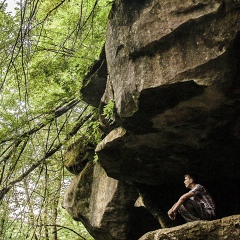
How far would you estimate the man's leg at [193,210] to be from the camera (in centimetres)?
547

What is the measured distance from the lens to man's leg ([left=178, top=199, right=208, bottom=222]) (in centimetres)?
547

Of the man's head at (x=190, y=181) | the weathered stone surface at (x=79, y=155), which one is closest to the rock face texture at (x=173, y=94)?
the man's head at (x=190, y=181)

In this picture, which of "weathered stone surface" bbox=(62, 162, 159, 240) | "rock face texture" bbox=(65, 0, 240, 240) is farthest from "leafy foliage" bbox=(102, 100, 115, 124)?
"weathered stone surface" bbox=(62, 162, 159, 240)

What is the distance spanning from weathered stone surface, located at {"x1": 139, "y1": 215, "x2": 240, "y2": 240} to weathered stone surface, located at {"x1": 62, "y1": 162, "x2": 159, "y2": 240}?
3.33m

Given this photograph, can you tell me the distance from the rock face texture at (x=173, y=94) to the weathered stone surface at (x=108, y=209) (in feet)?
2.25

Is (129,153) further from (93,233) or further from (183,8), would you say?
(93,233)

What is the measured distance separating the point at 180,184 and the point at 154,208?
0.80m

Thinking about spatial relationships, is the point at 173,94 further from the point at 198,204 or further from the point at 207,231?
the point at 198,204

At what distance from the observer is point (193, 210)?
5551 mm

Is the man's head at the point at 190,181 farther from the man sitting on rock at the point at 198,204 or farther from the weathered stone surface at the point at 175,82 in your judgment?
the weathered stone surface at the point at 175,82

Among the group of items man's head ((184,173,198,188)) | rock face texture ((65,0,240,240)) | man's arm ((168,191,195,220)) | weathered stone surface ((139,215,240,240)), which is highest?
rock face texture ((65,0,240,240))

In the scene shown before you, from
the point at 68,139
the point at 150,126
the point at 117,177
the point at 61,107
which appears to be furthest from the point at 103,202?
the point at 150,126

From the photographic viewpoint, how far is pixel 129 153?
6191 millimetres

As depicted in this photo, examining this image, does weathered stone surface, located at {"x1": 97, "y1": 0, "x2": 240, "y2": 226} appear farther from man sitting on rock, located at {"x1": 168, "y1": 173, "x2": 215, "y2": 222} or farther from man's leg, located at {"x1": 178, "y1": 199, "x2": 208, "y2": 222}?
man's leg, located at {"x1": 178, "y1": 199, "x2": 208, "y2": 222}
